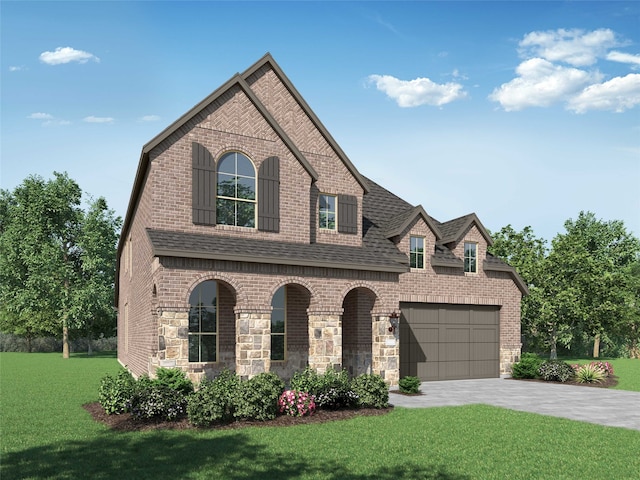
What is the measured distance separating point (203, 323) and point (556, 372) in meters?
15.3

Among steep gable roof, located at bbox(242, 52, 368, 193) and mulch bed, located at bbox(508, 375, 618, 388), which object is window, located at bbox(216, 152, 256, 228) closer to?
steep gable roof, located at bbox(242, 52, 368, 193)

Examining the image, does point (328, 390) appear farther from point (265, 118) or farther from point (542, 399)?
point (265, 118)

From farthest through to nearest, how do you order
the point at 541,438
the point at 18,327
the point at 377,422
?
1. the point at 18,327
2. the point at 377,422
3. the point at 541,438

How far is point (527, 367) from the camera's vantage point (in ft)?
79.3

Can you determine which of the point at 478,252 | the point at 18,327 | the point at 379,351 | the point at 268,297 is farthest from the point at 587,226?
the point at 18,327

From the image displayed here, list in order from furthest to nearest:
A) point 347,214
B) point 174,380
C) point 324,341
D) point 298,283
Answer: point 347,214 → point 324,341 → point 298,283 → point 174,380

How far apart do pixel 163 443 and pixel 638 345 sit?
149 ft

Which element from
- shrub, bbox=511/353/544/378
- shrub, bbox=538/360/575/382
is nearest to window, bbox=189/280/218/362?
shrub, bbox=511/353/544/378

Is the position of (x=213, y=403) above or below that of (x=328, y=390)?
above

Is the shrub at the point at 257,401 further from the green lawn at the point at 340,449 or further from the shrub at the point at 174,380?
the shrub at the point at 174,380

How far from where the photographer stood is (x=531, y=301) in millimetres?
34219

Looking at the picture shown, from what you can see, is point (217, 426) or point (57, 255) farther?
point (57, 255)

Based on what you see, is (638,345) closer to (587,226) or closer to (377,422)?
(587,226)

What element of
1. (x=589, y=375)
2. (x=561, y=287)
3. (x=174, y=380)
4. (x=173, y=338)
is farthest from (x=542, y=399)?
(x=561, y=287)
